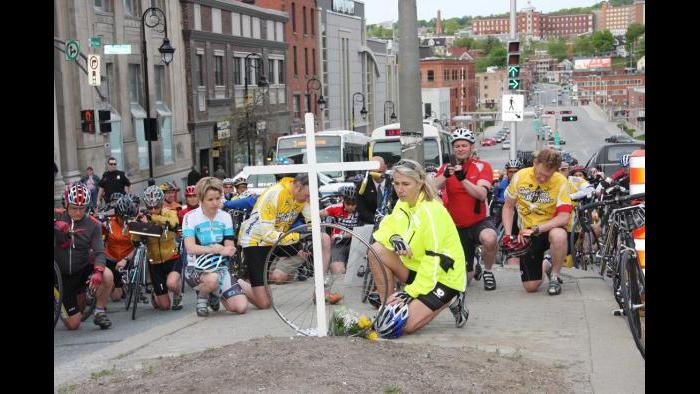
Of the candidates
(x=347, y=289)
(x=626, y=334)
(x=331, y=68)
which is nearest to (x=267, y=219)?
(x=347, y=289)

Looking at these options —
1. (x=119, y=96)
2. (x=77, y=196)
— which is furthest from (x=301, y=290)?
(x=119, y=96)

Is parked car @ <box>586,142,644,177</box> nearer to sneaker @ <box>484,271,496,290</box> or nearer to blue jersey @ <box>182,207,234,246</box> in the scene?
sneaker @ <box>484,271,496,290</box>

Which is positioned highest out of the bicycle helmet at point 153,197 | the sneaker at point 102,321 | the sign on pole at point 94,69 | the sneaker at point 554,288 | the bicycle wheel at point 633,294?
the sign on pole at point 94,69

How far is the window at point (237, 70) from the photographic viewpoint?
53325 mm

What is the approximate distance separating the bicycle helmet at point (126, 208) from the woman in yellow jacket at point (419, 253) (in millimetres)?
4852

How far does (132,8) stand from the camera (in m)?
40.5

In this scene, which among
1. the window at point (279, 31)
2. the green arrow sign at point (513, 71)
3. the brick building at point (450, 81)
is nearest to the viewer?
the green arrow sign at point (513, 71)

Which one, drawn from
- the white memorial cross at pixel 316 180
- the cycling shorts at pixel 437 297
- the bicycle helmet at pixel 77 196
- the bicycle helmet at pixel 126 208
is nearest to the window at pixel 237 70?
the bicycle helmet at pixel 126 208

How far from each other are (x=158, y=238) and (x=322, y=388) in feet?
21.7

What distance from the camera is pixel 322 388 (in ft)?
18.0

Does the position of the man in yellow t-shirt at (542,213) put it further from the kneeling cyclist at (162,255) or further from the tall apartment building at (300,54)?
the tall apartment building at (300,54)

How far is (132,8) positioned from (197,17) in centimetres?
759
